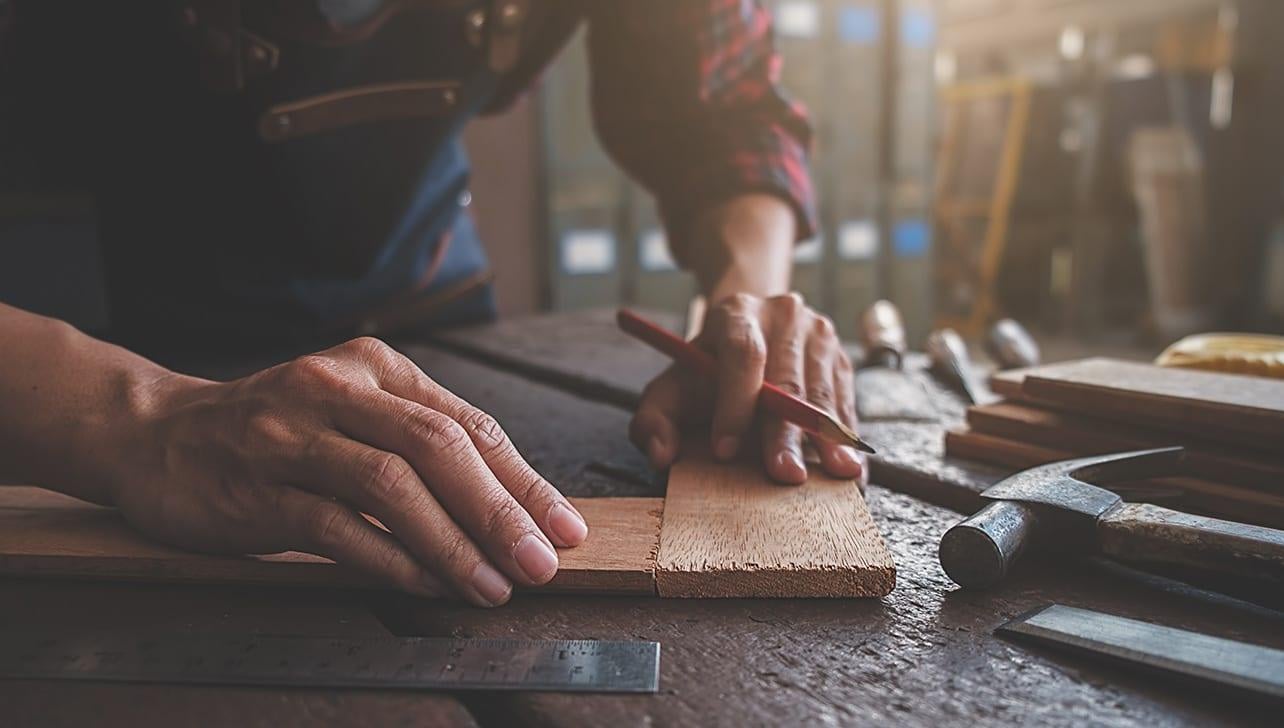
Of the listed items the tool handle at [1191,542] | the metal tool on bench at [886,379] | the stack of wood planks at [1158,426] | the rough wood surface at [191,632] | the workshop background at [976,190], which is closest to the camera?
the rough wood surface at [191,632]

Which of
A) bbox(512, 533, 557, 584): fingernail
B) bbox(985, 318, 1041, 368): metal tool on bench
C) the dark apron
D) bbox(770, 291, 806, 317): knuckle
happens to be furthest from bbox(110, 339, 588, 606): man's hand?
bbox(985, 318, 1041, 368): metal tool on bench

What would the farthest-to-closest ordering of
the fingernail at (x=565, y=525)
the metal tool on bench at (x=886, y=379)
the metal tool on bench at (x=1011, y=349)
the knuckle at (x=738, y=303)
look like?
the metal tool on bench at (x=1011, y=349), the metal tool on bench at (x=886, y=379), the knuckle at (x=738, y=303), the fingernail at (x=565, y=525)

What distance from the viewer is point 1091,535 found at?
705 millimetres

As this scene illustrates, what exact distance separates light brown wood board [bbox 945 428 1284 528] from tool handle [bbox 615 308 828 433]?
23cm

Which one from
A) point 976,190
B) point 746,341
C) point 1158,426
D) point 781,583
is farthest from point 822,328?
point 976,190

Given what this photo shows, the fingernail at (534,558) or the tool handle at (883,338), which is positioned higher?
the tool handle at (883,338)

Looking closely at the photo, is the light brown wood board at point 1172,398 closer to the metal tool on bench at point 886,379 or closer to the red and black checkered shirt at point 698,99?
the metal tool on bench at point 886,379

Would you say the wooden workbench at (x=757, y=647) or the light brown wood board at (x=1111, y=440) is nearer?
the wooden workbench at (x=757, y=647)

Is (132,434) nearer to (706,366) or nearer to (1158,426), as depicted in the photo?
(706,366)

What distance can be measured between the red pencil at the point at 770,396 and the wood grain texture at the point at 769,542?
5 cm

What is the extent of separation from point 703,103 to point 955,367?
1.94 feet

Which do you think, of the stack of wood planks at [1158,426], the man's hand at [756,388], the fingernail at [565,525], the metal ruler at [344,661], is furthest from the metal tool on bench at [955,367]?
the metal ruler at [344,661]

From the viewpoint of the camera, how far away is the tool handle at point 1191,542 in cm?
63

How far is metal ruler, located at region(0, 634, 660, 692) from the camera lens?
559 mm
